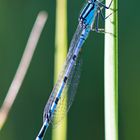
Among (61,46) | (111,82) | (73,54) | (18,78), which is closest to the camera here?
(111,82)

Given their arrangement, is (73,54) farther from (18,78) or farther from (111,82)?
(111,82)

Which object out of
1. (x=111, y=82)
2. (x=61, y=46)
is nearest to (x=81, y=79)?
(x=61, y=46)

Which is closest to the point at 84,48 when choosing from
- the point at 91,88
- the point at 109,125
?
the point at 91,88

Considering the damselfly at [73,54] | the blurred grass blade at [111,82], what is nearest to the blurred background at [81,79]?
the damselfly at [73,54]

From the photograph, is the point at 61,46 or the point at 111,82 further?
the point at 61,46

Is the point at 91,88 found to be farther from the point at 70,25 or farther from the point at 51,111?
the point at 51,111

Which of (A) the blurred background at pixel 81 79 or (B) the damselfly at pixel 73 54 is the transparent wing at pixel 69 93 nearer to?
(B) the damselfly at pixel 73 54

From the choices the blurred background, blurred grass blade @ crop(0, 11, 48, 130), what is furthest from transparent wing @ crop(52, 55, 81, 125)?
the blurred background
